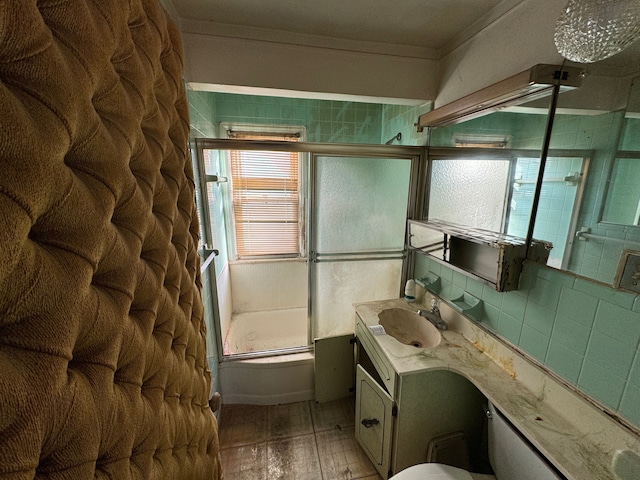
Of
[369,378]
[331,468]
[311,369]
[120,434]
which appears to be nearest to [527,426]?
[369,378]

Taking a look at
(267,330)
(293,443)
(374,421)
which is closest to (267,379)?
(293,443)

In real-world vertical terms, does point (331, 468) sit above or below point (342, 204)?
below

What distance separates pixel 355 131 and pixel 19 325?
A: 2.54m

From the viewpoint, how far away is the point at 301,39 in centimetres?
142

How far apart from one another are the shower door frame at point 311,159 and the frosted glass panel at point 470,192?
0.35 feet

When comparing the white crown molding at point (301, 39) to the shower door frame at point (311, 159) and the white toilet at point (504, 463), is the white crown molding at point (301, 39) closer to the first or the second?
the shower door frame at point (311, 159)

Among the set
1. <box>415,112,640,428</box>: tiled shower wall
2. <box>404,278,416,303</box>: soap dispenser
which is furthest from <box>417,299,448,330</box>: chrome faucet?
<box>415,112,640,428</box>: tiled shower wall

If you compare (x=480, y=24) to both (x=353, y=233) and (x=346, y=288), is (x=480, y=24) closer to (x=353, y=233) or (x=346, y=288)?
(x=353, y=233)

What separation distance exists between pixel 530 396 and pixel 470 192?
104 cm

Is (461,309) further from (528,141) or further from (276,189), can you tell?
(276,189)

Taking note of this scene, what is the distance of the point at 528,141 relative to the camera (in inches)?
43.4

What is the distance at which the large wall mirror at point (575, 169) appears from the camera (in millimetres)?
803

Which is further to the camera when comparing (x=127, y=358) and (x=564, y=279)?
(x=564, y=279)

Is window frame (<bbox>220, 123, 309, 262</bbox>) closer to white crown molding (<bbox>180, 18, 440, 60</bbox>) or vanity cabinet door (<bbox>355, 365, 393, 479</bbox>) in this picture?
white crown molding (<bbox>180, 18, 440, 60</bbox>)
